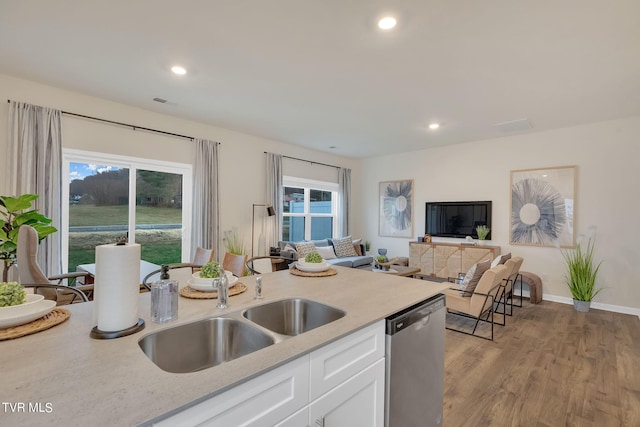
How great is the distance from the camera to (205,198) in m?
4.45

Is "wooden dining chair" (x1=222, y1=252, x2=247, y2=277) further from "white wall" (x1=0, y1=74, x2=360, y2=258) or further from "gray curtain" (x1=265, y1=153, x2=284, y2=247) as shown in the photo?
"gray curtain" (x1=265, y1=153, x2=284, y2=247)

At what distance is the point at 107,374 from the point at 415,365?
4.48 feet

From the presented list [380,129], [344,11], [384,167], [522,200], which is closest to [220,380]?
[344,11]

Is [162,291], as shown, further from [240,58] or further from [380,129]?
[380,129]

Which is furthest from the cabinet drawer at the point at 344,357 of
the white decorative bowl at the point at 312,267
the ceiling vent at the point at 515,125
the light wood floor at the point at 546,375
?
the ceiling vent at the point at 515,125

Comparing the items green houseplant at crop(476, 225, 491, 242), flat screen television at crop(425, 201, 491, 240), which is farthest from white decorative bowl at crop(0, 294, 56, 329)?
flat screen television at crop(425, 201, 491, 240)

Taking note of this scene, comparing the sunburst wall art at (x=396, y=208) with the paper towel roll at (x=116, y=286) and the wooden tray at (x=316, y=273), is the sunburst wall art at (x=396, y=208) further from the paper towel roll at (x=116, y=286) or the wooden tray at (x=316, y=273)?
the paper towel roll at (x=116, y=286)

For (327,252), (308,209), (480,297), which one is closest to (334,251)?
(327,252)

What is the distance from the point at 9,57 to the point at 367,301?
377 centimetres

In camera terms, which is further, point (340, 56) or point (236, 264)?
point (236, 264)

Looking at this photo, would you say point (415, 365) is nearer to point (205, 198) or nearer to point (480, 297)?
point (480, 297)

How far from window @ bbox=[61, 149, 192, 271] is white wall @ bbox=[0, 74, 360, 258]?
0.60ft

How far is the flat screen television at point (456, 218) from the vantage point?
5.41m

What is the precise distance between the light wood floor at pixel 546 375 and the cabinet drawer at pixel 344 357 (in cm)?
118
